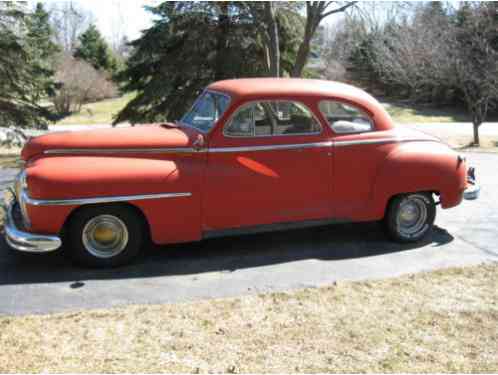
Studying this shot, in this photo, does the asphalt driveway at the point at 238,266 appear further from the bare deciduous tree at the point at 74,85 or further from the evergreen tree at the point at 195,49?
the bare deciduous tree at the point at 74,85

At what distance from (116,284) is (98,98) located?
34209mm

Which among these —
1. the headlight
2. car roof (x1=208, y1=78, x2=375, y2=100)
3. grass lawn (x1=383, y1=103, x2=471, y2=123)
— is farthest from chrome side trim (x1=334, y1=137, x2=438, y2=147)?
grass lawn (x1=383, y1=103, x2=471, y2=123)

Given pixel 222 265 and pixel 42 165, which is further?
pixel 222 265

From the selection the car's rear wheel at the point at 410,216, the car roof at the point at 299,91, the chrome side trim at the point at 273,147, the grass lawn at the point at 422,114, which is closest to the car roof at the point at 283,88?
the car roof at the point at 299,91

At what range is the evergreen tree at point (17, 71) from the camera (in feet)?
42.4

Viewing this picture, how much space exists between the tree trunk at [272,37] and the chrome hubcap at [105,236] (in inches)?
299

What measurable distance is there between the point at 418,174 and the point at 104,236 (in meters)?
3.43

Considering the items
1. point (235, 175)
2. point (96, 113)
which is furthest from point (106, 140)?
point (96, 113)

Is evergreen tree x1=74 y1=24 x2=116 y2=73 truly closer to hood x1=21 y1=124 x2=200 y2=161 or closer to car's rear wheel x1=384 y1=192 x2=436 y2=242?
hood x1=21 y1=124 x2=200 y2=161

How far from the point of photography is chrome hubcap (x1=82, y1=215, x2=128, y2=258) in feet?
16.8

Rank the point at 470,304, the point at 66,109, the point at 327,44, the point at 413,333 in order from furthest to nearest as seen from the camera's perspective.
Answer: the point at 66,109, the point at 327,44, the point at 470,304, the point at 413,333

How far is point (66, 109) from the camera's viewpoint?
3325cm

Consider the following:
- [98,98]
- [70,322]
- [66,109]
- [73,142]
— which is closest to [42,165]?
[73,142]

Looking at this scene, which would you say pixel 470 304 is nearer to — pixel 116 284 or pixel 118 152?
pixel 116 284
